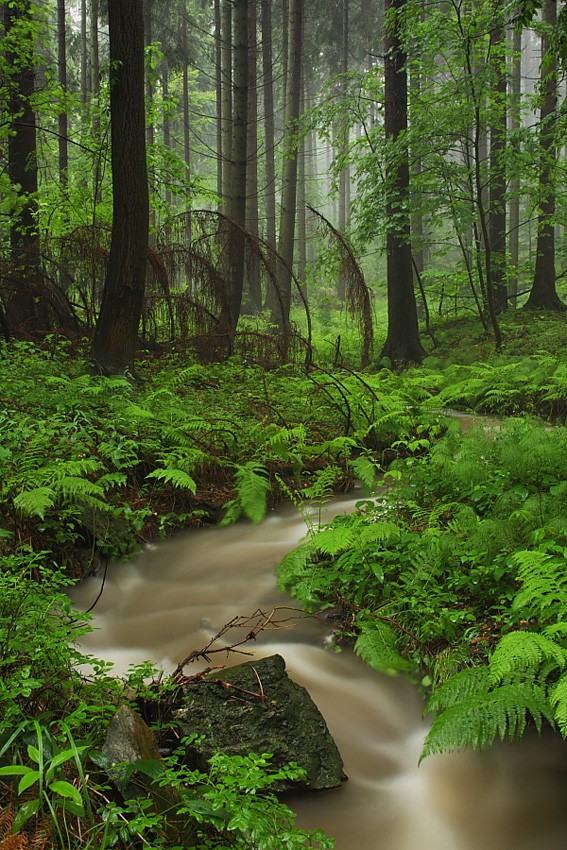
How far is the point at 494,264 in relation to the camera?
15.2 metres

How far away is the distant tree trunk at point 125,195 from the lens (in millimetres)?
7578

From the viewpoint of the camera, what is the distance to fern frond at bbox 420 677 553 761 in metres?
2.57

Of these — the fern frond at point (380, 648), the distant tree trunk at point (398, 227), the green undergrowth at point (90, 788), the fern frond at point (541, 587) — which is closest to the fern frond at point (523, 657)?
the fern frond at point (541, 587)

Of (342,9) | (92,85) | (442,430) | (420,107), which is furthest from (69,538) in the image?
(342,9)

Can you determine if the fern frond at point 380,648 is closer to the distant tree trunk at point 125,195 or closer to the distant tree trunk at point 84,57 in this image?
the distant tree trunk at point 125,195

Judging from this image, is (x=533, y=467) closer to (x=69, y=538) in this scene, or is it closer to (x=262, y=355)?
(x=69, y=538)

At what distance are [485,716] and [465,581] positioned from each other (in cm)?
136

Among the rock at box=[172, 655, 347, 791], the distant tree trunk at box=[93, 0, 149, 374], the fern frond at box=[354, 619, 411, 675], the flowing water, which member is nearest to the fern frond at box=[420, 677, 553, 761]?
the flowing water

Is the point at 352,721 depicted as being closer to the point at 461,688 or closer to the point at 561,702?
the point at 461,688

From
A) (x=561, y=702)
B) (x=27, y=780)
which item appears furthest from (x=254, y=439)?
(x=27, y=780)

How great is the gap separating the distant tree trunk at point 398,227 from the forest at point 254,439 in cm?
6

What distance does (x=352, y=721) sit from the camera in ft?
11.4

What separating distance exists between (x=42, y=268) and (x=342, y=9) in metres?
23.9

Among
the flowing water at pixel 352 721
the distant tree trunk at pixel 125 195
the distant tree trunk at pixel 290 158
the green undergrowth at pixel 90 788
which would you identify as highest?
the distant tree trunk at pixel 290 158
